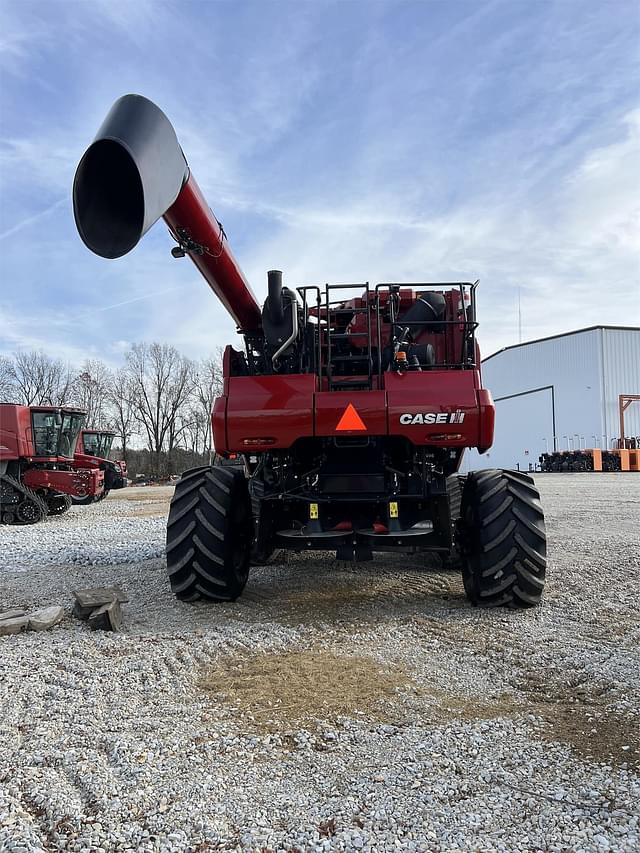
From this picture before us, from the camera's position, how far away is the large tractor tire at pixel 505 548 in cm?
505

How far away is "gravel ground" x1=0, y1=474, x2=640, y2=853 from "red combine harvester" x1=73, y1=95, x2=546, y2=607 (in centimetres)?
49

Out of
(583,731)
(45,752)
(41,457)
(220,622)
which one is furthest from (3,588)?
(41,457)

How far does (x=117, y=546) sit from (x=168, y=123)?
728 centimetres

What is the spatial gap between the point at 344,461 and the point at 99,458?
18.6 m

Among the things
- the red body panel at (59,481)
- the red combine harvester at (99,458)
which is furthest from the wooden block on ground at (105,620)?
the red combine harvester at (99,458)

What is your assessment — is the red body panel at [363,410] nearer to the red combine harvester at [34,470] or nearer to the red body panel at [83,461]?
the red combine harvester at [34,470]

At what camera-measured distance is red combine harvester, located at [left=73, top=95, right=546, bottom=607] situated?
505cm

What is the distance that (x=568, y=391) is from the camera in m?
48.3

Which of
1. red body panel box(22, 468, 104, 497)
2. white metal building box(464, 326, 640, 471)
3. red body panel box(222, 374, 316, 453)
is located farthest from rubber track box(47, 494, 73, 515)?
white metal building box(464, 326, 640, 471)

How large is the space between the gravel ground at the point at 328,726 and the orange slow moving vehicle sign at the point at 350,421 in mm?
1501

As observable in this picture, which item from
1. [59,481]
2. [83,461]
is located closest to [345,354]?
[59,481]

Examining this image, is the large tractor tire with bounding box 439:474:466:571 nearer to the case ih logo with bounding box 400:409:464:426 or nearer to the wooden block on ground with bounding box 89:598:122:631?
the case ih logo with bounding box 400:409:464:426

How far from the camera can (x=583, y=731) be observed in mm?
2980

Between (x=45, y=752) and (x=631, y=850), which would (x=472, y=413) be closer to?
(x=631, y=850)
